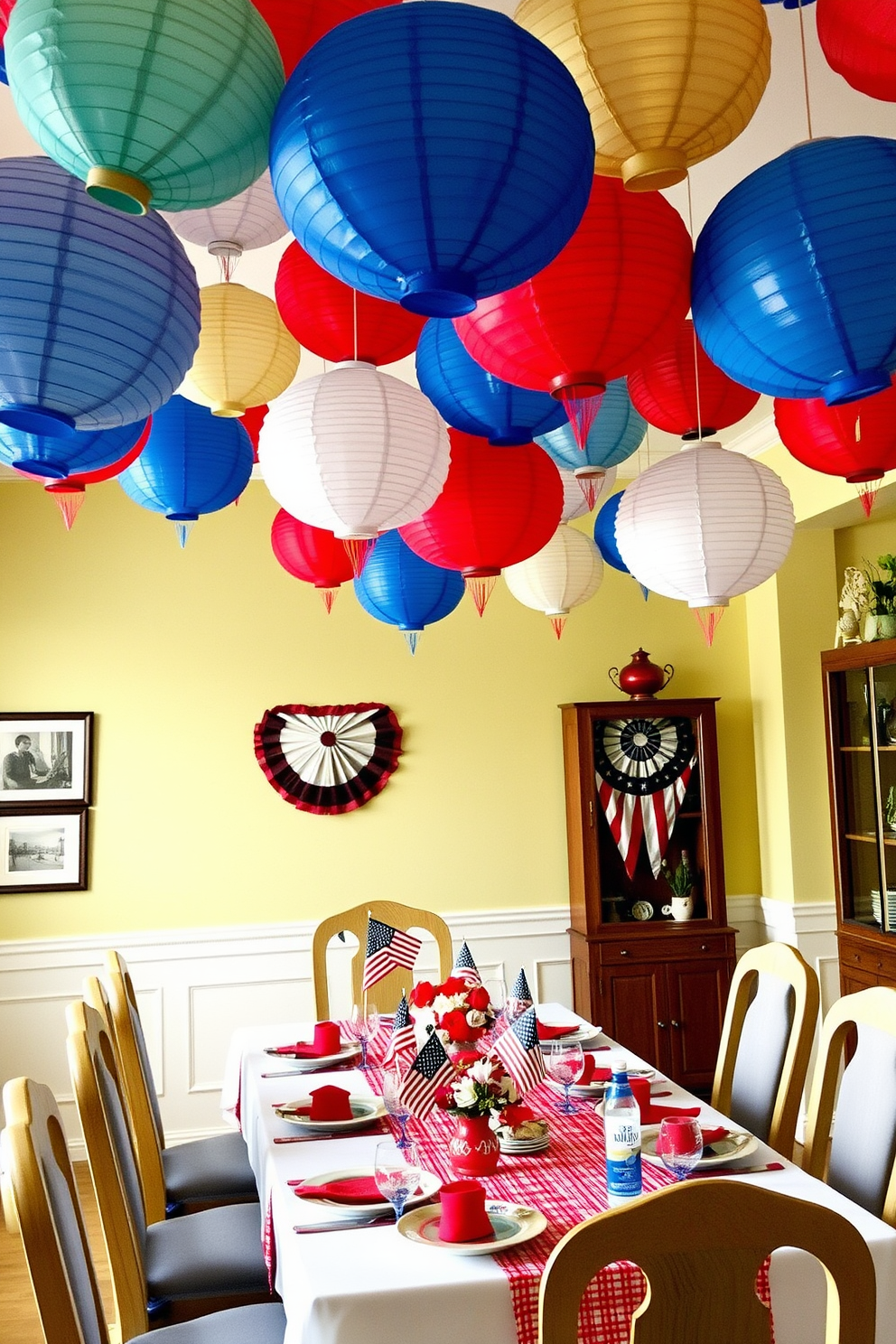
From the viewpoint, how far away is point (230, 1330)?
2.04 meters

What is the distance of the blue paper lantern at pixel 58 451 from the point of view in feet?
4.06

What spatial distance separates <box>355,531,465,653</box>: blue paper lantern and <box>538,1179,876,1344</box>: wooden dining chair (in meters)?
1.46

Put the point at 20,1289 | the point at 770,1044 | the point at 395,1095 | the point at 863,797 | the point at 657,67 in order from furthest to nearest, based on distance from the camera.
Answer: the point at 863,797 → the point at 20,1289 → the point at 770,1044 → the point at 395,1095 → the point at 657,67

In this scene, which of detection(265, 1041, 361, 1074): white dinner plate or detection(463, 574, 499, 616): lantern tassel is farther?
detection(265, 1041, 361, 1074): white dinner plate

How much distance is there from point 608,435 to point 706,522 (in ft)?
1.34

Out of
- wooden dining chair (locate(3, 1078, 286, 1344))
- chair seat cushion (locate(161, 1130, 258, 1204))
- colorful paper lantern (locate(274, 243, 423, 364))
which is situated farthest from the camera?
chair seat cushion (locate(161, 1130, 258, 1204))

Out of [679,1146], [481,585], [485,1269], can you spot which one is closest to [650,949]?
[679,1146]

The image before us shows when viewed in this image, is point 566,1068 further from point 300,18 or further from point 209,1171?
point 300,18

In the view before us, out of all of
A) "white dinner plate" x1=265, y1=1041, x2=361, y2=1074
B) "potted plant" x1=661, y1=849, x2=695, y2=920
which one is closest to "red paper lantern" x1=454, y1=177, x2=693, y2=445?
"white dinner plate" x1=265, y1=1041, x2=361, y2=1074

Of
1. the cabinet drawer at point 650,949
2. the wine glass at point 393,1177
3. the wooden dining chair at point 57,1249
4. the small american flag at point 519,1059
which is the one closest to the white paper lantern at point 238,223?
the wooden dining chair at point 57,1249

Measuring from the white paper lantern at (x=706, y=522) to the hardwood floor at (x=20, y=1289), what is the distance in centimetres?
257

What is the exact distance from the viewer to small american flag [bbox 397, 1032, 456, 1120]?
2.20m

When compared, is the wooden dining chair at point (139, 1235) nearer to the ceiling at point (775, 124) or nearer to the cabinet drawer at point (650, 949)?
the ceiling at point (775, 124)

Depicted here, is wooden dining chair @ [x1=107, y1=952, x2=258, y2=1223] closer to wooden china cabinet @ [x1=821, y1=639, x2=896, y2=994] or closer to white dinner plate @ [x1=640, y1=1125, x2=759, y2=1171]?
white dinner plate @ [x1=640, y1=1125, x2=759, y2=1171]
